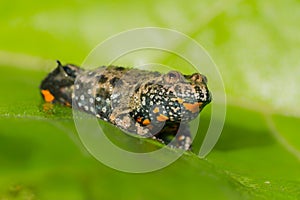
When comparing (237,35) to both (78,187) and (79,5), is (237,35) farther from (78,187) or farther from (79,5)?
(78,187)

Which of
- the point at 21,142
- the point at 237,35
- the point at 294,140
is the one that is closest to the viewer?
the point at 21,142

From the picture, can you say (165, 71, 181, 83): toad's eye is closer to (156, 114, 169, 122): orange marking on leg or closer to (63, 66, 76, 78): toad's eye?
(156, 114, 169, 122): orange marking on leg

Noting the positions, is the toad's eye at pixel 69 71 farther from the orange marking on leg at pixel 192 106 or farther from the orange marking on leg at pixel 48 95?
the orange marking on leg at pixel 192 106

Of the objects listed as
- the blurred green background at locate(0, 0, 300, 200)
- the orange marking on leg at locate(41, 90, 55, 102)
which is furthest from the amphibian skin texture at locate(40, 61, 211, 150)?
the blurred green background at locate(0, 0, 300, 200)

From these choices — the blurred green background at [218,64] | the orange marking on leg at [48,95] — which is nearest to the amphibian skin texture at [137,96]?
the orange marking on leg at [48,95]

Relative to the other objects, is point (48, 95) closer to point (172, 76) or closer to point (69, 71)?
point (69, 71)

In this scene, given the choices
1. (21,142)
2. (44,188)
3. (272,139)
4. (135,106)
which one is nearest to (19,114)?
(21,142)
